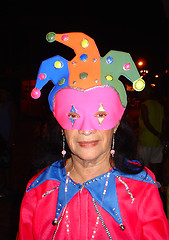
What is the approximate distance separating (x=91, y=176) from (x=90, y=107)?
0.51 m

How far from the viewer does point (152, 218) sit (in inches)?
60.0

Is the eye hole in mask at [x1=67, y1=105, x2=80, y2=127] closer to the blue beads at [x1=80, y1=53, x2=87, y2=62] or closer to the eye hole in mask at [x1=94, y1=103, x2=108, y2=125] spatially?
the eye hole in mask at [x1=94, y1=103, x2=108, y2=125]

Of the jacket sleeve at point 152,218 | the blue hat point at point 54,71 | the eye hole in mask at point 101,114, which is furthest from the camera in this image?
the blue hat point at point 54,71

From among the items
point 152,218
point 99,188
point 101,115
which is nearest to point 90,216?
point 99,188

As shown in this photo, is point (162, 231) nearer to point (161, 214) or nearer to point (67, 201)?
point (161, 214)

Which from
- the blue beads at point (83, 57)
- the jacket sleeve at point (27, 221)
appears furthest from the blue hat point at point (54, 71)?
the jacket sleeve at point (27, 221)

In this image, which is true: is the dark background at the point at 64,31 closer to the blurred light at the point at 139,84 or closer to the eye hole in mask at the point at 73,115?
the eye hole in mask at the point at 73,115

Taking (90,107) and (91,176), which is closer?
(90,107)

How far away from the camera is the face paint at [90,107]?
1.60 m

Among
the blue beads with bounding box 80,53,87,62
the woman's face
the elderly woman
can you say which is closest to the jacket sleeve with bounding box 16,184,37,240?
the elderly woman

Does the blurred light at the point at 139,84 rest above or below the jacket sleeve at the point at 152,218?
above

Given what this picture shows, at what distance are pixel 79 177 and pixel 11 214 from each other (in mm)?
2452

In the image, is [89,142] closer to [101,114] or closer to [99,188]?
[101,114]

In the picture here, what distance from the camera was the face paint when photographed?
1598 millimetres
